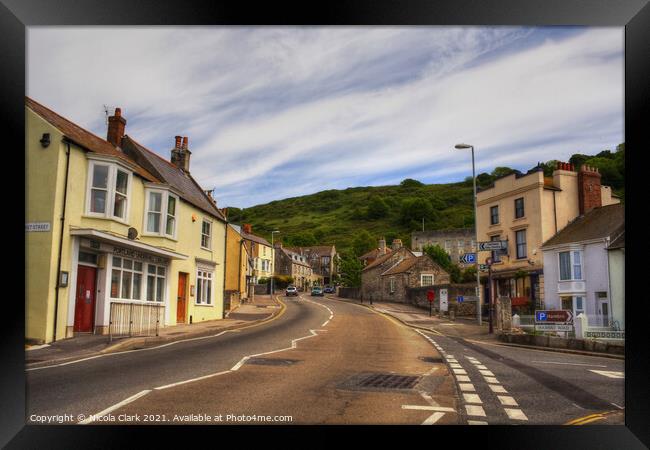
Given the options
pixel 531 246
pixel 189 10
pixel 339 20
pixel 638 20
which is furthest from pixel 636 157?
pixel 531 246

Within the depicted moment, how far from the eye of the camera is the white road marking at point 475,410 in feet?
22.6

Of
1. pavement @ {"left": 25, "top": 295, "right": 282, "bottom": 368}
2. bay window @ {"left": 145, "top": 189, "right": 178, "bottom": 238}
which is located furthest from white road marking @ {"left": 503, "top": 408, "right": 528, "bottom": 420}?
bay window @ {"left": 145, "top": 189, "right": 178, "bottom": 238}

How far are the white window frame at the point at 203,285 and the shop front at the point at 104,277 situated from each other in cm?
473

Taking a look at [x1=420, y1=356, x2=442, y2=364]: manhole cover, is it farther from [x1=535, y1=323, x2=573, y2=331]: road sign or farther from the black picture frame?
[x1=535, y1=323, x2=573, y2=331]: road sign

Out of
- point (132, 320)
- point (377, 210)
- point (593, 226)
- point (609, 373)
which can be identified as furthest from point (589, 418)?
point (377, 210)

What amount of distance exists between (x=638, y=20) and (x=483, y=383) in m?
6.31

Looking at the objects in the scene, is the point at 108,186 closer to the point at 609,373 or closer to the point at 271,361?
the point at 271,361

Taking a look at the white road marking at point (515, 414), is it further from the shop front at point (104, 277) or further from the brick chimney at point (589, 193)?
the brick chimney at point (589, 193)

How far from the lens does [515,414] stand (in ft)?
23.0

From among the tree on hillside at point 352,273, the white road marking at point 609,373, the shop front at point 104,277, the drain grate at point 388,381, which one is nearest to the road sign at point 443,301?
the shop front at point 104,277

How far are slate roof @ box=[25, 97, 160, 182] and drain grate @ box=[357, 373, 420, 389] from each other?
36.5 feet

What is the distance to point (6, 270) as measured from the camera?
6.55 meters

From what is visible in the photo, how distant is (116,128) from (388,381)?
17.4 metres

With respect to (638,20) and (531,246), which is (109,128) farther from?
(531,246)
